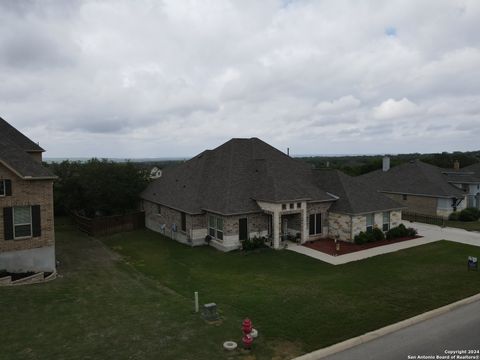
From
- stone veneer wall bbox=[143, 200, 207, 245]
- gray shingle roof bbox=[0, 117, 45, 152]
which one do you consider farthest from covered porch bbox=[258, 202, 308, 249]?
gray shingle roof bbox=[0, 117, 45, 152]

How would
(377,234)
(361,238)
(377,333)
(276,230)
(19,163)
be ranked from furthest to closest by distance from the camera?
1. (377,234)
2. (361,238)
3. (276,230)
4. (19,163)
5. (377,333)

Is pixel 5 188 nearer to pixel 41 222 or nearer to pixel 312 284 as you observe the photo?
pixel 41 222

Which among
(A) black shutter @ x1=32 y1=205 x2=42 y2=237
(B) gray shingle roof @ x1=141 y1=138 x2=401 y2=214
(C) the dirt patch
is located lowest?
(C) the dirt patch

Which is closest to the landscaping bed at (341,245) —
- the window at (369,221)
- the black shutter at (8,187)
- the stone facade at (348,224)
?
the stone facade at (348,224)

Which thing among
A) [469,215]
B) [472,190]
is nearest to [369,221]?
[469,215]

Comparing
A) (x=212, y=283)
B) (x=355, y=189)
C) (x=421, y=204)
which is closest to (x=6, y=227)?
(x=212, y=283)

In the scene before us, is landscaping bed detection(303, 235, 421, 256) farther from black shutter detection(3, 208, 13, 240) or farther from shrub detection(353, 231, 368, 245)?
black shutter detection(3, 208, 13, 240)
